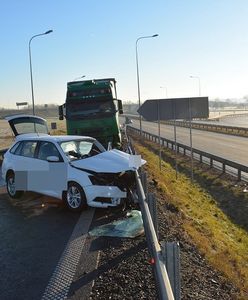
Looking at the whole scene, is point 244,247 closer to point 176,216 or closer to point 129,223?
point 176,216

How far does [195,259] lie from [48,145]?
489cm

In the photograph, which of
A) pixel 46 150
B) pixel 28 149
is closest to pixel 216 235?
pixel 46 150

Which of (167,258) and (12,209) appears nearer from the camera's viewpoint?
(167,258)

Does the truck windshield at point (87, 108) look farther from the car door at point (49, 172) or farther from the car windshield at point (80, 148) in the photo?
the car door at point (49, 172)

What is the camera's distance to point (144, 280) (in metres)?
5.70

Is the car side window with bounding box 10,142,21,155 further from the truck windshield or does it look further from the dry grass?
the truck windshield

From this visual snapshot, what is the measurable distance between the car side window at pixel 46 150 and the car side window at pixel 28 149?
0.29 meters

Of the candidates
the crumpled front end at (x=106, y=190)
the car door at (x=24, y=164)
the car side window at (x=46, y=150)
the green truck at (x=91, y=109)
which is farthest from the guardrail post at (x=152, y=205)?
the green truck at (x=91, y=109)

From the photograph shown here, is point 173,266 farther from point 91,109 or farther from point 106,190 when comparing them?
point 91,109

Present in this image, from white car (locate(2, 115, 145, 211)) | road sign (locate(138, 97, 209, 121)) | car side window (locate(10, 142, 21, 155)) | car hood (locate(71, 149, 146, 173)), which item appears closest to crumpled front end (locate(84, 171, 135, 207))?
white car (locate(2, 115, 145, 211))

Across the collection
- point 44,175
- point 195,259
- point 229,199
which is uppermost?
point 44,175

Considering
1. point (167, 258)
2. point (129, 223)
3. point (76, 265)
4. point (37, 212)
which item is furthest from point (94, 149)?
point (167, 258)

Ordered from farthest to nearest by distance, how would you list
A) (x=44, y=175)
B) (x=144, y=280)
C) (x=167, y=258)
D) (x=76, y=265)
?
(x=44, y=175)
(x=76, y=265)
(x=144, y=280)
(x=167, y=258)

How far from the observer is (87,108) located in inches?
822
